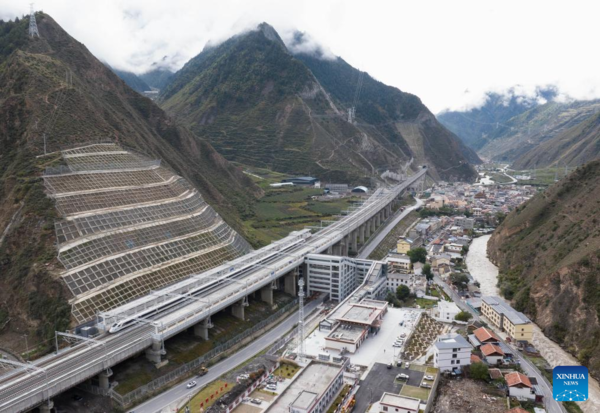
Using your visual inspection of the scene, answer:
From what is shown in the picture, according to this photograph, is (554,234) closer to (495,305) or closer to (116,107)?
(495,305)

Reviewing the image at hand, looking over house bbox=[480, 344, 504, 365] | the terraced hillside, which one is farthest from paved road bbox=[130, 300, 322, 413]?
house bbox=[480, 344, 504, 365]

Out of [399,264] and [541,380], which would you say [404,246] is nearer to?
[399,264]

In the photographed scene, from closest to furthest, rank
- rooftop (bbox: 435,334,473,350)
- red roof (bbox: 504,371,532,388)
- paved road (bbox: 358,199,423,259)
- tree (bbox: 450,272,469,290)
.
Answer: red roof (bbox: 504,371,532,388) → rooftop (bbox: 435,334,473,350) → tree (bbox: 450,272,469,290) → paved road (bbox: 358,199,423,259)

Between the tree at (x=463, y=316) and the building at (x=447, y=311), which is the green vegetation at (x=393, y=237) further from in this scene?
the tree at (x=463, y=316)

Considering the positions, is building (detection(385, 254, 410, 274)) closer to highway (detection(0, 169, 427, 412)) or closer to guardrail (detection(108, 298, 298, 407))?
highway (detection(0, 169, 427, 412))

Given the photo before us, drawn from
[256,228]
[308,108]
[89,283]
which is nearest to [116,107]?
[256,228]
